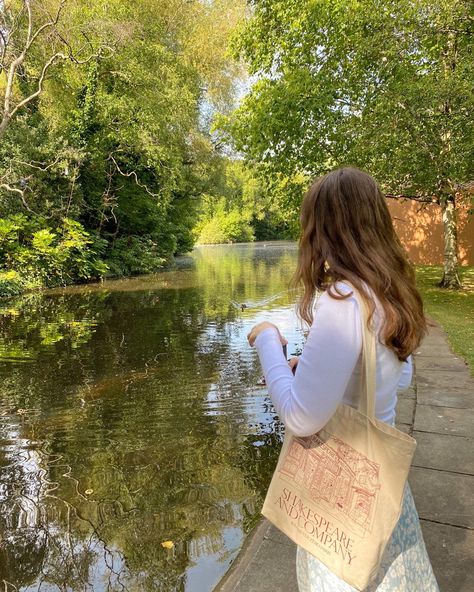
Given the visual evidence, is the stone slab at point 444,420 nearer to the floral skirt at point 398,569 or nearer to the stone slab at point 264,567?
the stone slab at point 264,567

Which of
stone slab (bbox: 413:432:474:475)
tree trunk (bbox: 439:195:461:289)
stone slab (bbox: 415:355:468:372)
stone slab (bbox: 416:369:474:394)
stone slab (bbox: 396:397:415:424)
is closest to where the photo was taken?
stone slab (bbox: 413:432:474:475)

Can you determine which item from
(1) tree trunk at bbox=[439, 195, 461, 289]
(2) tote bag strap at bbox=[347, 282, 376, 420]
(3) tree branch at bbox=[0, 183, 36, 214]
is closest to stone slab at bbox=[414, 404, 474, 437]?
(2) tote bag strap at bbox=[347, 282, 376, 420]

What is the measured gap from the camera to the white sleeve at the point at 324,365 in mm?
1079

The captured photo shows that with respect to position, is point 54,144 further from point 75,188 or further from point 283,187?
point 283,187

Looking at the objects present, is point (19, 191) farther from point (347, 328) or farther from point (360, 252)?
point (347, 328)

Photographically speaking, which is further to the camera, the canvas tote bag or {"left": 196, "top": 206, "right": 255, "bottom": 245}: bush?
{"left": 196, "top": 206, "right": 255, "bottom": 245}: bush

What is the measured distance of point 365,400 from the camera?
1.13 metres

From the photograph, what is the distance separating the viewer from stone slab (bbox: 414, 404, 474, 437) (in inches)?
150

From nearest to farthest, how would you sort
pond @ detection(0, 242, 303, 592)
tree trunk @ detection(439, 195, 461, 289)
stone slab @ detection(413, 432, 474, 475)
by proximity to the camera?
pond @ detection(0, 242, 303, 592) < stone slab @ detection(413, 432, 474, 475) < tree trunk @ detection(439, 195, 461, 289)

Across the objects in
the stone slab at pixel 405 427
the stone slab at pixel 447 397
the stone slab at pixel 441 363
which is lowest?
the stone slab at pixel 441 363

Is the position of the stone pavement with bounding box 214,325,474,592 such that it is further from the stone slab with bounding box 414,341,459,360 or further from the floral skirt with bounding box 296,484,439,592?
the stone slab with bounding box 414,341,459,360

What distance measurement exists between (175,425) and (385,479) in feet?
13.0

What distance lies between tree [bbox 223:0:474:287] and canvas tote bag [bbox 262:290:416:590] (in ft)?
27.8

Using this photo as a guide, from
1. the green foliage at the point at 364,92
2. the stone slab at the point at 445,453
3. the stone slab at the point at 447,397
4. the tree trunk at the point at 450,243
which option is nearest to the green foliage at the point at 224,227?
the green foliage at the point at 364,92
